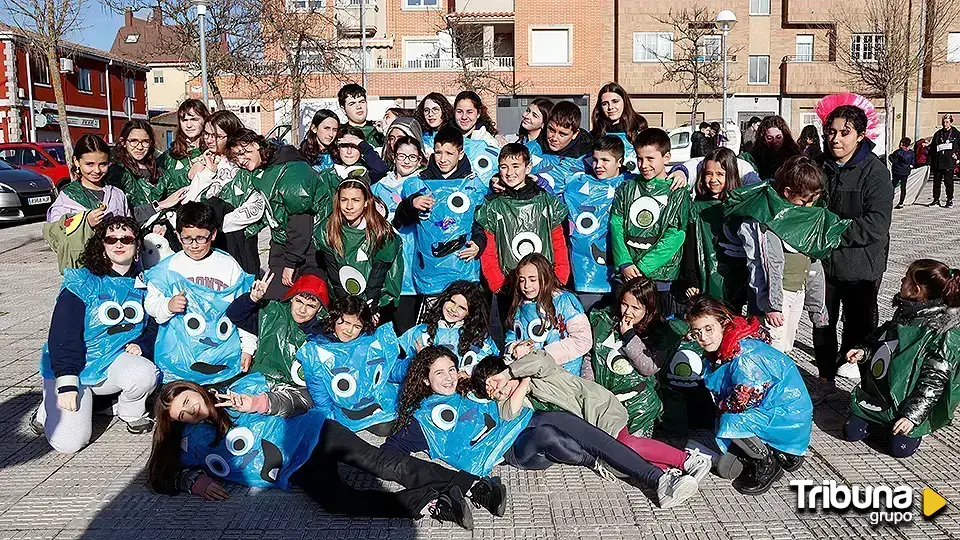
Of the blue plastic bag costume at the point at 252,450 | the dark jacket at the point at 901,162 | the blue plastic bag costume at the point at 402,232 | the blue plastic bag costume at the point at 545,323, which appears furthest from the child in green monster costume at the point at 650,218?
the dark jacket at the point at 901,162

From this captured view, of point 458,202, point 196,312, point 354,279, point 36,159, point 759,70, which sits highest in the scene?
point 759,70

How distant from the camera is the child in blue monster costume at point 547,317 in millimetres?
4867

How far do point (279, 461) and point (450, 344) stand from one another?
1.17 m

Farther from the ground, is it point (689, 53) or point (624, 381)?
point (689, 53)

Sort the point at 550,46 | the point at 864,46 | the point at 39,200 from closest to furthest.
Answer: the point at 39,200 < the point at 550,46 < the point at 864,46

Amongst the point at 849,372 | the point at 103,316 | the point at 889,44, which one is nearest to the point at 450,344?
the point at 103,316

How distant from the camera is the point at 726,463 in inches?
168

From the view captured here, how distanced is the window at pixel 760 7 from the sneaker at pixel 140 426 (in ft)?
116

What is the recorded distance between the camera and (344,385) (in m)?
4.73

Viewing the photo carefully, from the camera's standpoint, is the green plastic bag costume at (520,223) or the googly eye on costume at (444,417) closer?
the googly eye on costume at (444,417)

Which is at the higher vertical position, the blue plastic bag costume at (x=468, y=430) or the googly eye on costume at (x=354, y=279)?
the googly eye on costume at (x=354, y=279)

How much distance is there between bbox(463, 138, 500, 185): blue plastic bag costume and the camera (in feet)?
20.0

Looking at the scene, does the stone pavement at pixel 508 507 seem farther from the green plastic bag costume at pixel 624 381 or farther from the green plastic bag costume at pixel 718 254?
the green plastic bag costume at pixel 718 254

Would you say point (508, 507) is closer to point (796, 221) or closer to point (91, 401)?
point (796, 221)
